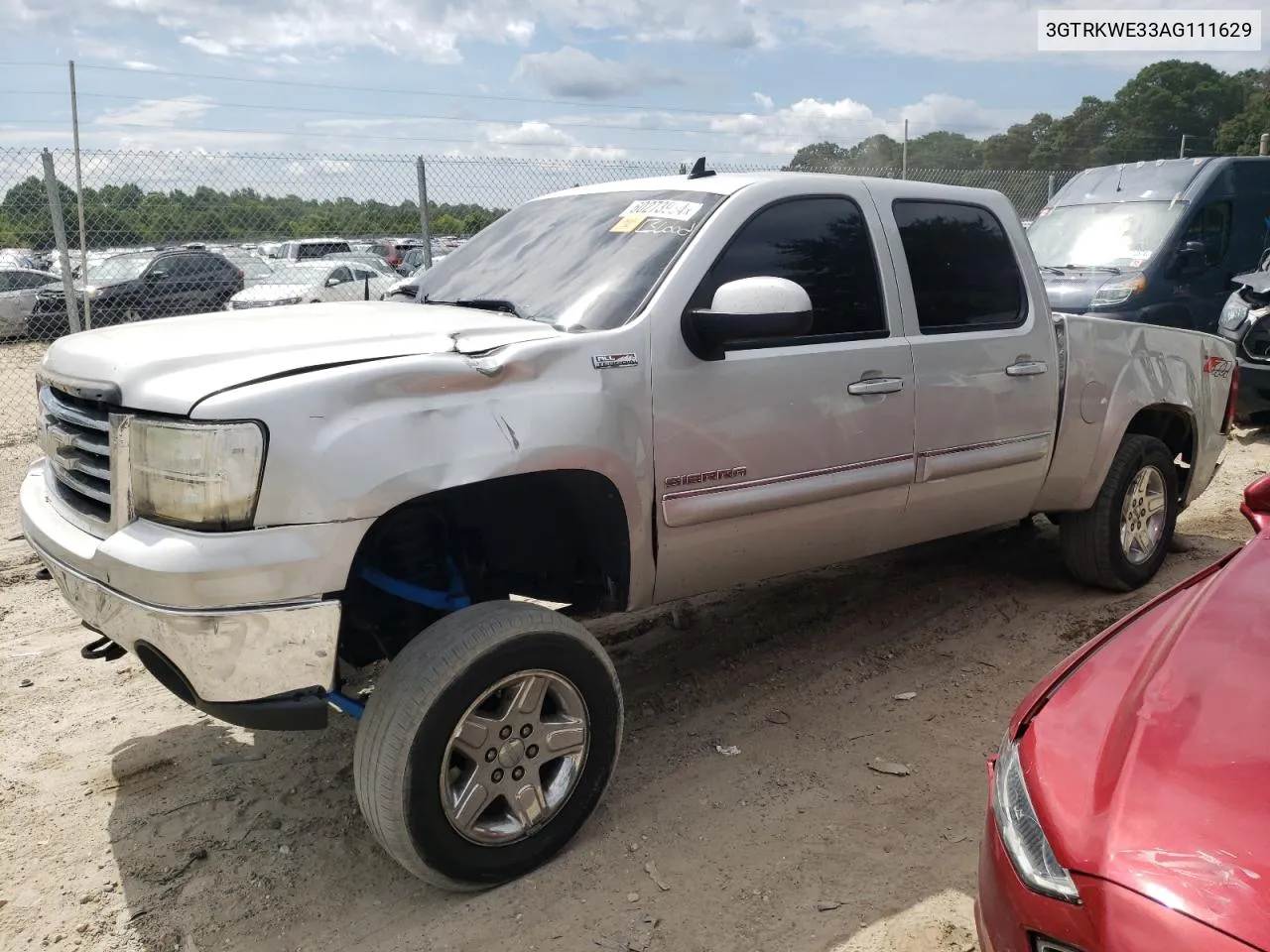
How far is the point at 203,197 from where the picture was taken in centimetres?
1098

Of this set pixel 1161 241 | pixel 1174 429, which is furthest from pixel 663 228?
pixel 1161 241

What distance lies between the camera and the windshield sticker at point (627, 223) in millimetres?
3621

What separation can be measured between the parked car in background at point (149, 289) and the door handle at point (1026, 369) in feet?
37.9

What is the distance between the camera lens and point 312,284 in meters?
14.6

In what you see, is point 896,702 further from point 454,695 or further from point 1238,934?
point 1238,934

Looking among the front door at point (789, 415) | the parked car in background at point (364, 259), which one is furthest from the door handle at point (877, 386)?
the parked car in background at point (364, 259)

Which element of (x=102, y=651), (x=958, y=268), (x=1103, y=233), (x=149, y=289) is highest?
(x=1103, y=233)

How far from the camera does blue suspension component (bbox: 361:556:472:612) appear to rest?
299cm

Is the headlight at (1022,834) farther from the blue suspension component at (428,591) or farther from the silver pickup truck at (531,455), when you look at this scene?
the blue suspension component at (428,591)

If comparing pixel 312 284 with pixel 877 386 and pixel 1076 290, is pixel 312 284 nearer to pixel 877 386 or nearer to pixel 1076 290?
pixel 1076 290

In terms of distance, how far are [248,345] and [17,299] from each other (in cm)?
1614

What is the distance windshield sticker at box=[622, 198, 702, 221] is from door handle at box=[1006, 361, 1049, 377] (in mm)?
1545

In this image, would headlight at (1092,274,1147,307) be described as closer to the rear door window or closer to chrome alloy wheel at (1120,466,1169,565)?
chrome alloy wheel at (1120,466,1169,565)

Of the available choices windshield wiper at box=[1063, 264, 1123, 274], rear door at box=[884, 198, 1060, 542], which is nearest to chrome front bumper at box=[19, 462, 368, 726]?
rear door at box=[884, 198, 1060, 542]
